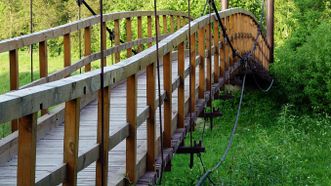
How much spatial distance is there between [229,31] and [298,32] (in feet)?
41.5

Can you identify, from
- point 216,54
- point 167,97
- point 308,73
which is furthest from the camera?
point 308,73

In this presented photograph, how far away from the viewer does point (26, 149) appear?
286 centimetres

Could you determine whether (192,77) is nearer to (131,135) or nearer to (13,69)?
(13,69)

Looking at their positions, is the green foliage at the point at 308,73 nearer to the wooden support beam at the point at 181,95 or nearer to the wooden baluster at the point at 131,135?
the wooden support beam at the point at 181,95

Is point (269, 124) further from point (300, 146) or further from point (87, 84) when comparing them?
point (87, 84)

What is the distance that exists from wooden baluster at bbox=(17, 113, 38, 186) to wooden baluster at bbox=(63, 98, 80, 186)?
49 centimetres

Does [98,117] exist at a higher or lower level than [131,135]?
higher

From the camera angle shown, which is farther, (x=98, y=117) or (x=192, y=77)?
(x=192, y=77)

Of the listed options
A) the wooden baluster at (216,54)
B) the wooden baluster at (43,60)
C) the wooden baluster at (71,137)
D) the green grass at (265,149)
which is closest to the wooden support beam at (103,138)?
the wooden baluster at (71,137)

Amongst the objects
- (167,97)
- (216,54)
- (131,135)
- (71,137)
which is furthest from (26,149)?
(216,54)

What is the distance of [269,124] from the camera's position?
18406 millimetres

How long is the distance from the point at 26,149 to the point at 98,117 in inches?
42.9

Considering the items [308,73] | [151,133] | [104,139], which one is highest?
[104,139]

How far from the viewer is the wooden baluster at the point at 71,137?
11.1ft
